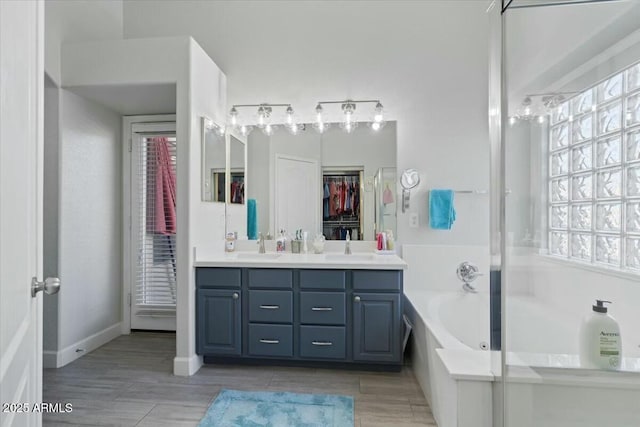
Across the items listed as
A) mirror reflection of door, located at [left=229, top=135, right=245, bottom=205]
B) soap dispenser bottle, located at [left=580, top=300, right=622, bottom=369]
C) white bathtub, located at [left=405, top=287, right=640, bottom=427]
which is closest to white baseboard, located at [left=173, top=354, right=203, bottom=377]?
mirror reflection of door, located at [left=229, top=135, right=245, bottom=205]

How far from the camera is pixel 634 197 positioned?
1.41m

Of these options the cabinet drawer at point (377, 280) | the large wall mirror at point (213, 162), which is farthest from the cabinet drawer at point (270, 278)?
the large wall mirror at point (213, 162)

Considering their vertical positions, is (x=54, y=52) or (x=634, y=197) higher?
(x=54, y=52)

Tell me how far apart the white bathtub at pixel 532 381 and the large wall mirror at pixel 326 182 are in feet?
4.23

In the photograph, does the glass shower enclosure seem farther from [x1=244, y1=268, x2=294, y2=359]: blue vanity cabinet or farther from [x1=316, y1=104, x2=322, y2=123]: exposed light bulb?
[x1=316, y1=104, x2=322, y2=123]: exposed light bulb

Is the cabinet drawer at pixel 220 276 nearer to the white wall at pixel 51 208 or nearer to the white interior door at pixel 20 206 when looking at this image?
the white wall at pixel 51 208

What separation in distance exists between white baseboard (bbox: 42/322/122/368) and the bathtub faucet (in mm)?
3213

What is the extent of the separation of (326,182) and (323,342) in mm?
1367

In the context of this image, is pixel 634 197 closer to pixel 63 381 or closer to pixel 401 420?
pixel 401 420

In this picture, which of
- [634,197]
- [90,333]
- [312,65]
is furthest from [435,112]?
[90,333]

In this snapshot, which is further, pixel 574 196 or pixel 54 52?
pixel 54 52

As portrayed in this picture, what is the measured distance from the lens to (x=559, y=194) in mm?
1613

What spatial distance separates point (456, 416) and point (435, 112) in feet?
8.00

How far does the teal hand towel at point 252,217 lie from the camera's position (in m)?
3.22
